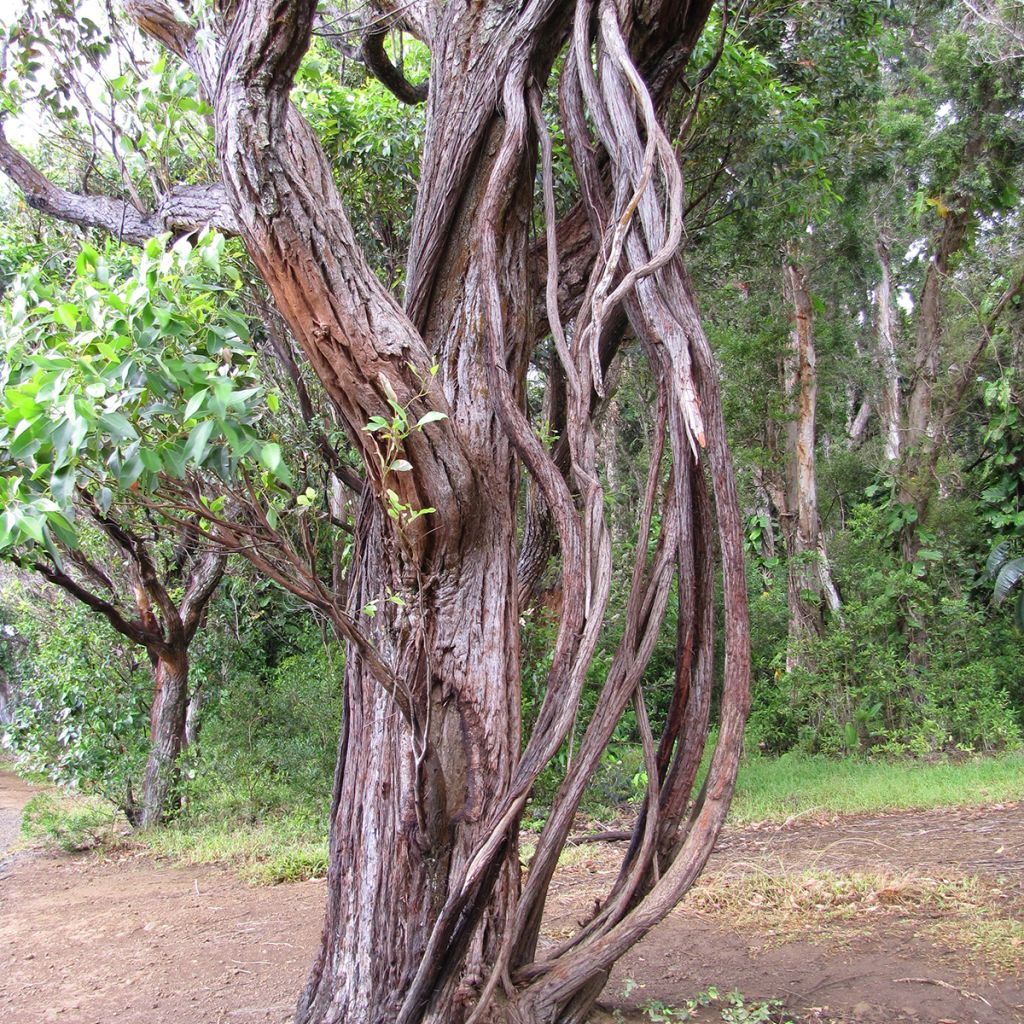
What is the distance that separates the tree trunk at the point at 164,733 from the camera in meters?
8.17

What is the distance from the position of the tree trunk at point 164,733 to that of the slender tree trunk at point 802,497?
21.2 feet

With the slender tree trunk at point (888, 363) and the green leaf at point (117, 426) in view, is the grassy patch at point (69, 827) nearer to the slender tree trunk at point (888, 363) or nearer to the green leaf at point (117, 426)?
the green leaf at point (117, 426)

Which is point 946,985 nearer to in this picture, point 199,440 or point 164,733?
point 199,440

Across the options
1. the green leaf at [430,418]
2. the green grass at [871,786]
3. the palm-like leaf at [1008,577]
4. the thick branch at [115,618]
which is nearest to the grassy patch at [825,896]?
the green grass at [871,786]

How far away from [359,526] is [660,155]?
152 centimetres

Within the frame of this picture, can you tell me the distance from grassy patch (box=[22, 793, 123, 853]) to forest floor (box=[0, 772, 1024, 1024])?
5.44ft

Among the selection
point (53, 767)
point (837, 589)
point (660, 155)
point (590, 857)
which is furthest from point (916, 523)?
point (53, 767)

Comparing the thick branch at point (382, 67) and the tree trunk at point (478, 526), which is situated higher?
the thick branch at point (382, 67)

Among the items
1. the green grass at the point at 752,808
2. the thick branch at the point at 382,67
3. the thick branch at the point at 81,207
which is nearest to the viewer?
the thick branch at the point at 382,67

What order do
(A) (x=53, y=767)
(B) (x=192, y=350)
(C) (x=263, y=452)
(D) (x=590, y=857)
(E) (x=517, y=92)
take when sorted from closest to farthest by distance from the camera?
(C) (x=263, y=452) < (B) (x=192, y=350) < (E) (x=517, y=92) < (D) (x=590, y=857) < (A) (x=53, y=767)

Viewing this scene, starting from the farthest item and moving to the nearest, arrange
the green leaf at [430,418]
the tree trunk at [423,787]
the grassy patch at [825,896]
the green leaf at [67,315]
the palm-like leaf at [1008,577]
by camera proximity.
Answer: the palm-like leaf at [1008,577], the grassy patch at [825,896], the tree trunk at [423,787], the green leaf at [430,418], the green leaf at [67,315]

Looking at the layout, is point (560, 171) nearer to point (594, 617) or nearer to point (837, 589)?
point (594, 617)

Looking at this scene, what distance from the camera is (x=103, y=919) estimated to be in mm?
5348

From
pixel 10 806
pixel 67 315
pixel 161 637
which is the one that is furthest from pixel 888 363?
pixel 67 315
